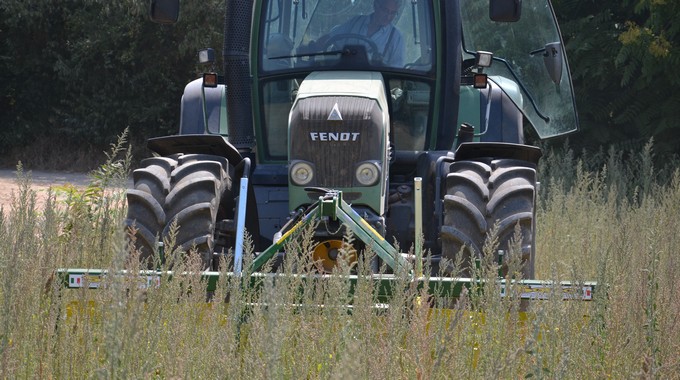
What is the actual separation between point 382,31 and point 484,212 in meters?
1.57

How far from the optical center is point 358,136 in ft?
19.1

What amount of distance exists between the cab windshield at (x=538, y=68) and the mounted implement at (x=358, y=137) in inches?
0.5

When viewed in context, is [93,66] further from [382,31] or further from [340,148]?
[340,148]

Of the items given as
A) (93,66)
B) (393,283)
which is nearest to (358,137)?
(393,283)

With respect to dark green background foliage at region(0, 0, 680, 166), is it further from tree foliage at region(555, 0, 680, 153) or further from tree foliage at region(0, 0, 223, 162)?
tree foliage at region(555, 0, 680, 153)

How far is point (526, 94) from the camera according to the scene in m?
7.41

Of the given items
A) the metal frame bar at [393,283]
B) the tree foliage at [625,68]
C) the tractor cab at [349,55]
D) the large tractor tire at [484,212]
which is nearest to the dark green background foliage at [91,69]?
the tree foliage at [625,68]

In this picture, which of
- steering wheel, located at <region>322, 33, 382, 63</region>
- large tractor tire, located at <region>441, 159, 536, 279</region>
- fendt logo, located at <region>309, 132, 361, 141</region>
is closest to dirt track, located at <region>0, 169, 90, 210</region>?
steering wheel, located at <region>322, 33, 382, 63</region>

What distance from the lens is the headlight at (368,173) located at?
5824 millimetres

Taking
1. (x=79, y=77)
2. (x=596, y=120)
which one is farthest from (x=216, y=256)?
(x=79, y=77)

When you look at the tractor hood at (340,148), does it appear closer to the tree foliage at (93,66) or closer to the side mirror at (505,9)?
the side mirror at (505,9)

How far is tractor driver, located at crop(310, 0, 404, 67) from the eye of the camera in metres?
6.52

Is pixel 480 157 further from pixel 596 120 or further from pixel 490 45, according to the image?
pixel 596 120

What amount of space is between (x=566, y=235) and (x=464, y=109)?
156 cm
